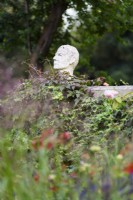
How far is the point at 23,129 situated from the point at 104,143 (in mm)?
1149

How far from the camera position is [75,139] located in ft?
17.2

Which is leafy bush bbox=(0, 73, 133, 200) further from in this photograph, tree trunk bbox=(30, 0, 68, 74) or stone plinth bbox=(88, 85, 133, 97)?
tree trunk bbox=(30, 0, 68, 74)

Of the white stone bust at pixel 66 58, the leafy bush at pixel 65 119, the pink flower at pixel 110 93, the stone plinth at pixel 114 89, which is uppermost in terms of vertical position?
the white stone bust at pixel 66 58

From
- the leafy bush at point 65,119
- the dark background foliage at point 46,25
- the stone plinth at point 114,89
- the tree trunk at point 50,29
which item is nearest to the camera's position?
the leafy bush at point 65,119

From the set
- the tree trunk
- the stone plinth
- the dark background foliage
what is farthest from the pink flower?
the tree trunk

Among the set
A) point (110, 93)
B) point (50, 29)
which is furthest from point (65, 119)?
point (50, 29)

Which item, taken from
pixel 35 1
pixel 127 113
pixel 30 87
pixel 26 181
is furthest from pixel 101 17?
pixel 26 181

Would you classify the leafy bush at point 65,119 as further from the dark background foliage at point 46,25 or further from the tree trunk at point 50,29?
the tree trunk at point 50,29

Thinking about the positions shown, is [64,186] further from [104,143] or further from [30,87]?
[30,87]

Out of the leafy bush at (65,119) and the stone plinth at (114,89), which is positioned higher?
the stone plinth at (114,89)

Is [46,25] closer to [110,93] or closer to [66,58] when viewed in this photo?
[66,58]

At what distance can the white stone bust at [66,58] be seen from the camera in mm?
6535

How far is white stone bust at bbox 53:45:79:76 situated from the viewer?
Result: 6.54m

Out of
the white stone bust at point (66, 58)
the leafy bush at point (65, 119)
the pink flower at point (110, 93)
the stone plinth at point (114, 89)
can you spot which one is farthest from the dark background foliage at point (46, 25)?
the pink flower at point (110, 93)
